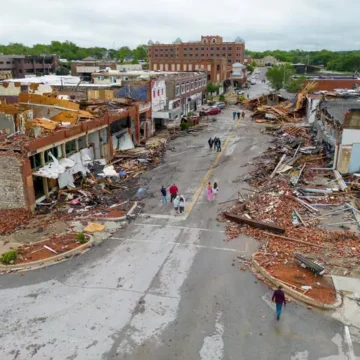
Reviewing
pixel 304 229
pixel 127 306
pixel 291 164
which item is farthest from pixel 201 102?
pixel 127 306

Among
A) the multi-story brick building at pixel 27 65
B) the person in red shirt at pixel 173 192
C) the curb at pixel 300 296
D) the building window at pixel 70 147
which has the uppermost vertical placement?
the multi-story brick building at pixel 27 65

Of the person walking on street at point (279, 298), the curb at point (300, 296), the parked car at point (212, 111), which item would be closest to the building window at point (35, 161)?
the curb at point (300, 296)

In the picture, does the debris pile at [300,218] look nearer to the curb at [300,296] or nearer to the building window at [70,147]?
the curb at [300,296]

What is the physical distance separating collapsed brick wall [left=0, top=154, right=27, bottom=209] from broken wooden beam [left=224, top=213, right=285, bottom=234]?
1064cm

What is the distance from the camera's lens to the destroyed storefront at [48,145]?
2005cm

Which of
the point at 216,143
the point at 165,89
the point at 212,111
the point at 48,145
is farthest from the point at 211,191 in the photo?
the point at 212,111

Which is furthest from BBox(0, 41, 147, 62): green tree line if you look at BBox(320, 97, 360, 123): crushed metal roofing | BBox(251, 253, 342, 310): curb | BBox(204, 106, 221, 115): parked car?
BBox(251, 253, 342, 310): curb

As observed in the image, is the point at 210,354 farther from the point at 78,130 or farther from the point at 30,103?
the point at 30,103

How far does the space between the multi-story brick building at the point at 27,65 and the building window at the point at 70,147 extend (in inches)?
3058

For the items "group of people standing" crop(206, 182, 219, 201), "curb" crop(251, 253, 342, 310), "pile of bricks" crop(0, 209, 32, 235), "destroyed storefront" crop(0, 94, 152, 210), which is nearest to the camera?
"curb" crop(251, 253, 342, 310)

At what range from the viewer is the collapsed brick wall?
19.8 metres

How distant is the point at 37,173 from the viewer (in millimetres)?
21062

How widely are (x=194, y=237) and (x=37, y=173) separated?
9.52 m

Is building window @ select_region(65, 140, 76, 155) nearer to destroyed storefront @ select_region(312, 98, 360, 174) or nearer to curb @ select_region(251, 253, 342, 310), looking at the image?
curb @ select_region(251, 253, 342, 310)
